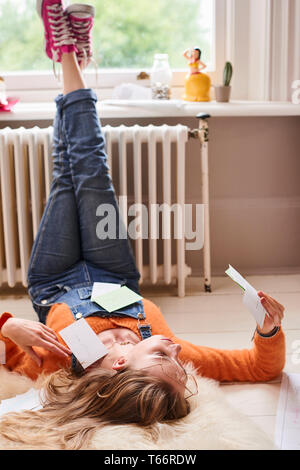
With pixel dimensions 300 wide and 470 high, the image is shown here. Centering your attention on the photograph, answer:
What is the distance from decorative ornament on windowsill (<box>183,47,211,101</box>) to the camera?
7.42 feet

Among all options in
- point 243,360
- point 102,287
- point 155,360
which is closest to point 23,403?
point 155,360

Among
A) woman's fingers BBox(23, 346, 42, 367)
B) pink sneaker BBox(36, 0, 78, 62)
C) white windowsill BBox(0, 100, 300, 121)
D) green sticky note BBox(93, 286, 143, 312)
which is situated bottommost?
woman's fingers BBox(23, 346, 42, 367)

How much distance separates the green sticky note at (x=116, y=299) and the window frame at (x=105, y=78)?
106 centimetres

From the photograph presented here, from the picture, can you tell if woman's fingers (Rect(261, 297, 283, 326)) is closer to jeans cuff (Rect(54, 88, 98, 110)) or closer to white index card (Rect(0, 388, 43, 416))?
white index card (Rect(0, 388, 43, 416))

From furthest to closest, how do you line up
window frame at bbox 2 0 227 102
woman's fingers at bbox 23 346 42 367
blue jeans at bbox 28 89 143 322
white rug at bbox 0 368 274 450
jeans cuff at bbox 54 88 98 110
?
window frame at bbox 2 0 227 102, jeans cuff at bbox 54 88 98 110, blue jeans at bbox 28 89 143 322, woman's fingers at bbox 23 346 42 367, white rug at bbox 0 368 274 450

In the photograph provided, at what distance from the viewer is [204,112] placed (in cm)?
219

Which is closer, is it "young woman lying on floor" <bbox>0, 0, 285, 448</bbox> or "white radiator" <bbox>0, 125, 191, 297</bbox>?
"young woman lying on floor" <bbox>0, 0, 285, 448</bbox>

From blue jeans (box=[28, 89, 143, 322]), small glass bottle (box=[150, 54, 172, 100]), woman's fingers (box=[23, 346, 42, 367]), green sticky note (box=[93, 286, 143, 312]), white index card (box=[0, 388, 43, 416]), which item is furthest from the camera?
small glass bottle (box=[150, 54, 172, 100])

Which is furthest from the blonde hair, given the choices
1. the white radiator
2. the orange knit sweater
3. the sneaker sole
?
the sneaker sole

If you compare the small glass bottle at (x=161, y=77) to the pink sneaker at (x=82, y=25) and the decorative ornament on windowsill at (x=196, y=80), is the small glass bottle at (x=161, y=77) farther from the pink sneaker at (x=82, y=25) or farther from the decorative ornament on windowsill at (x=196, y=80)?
the pink sneaker at (x=82, y=25)

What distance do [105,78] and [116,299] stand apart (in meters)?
1.15

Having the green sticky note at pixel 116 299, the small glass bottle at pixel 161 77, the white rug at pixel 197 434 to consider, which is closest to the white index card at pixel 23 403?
the white rug at pixel 197 434

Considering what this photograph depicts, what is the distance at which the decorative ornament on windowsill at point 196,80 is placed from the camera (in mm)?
2262

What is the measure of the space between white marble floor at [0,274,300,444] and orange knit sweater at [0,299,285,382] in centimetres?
3
